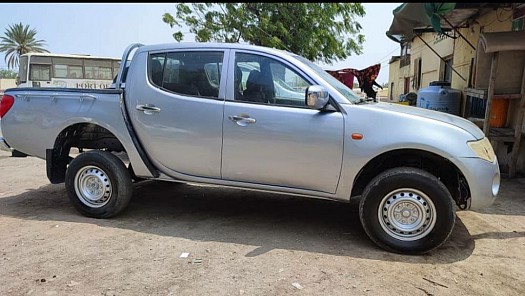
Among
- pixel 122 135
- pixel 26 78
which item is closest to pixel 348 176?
pixel 122 135

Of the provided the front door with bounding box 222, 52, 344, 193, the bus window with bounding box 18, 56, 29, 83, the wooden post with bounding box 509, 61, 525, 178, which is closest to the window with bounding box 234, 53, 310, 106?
the front door with bounding box 222, 52, 344, 193

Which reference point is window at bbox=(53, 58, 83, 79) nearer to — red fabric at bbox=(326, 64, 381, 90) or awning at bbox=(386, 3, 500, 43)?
red fabric at bbox=(326, 64, 381, 90)

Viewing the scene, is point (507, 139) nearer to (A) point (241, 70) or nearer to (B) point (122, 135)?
(A) point (241, 70)

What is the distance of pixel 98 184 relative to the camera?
460 cm

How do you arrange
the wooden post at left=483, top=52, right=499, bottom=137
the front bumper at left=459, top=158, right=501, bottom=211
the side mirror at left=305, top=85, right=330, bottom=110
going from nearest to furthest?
the front bumper at left=459, top=158, right=501, bottom=211
the side mirror at left=305, top=85, right=330, bottom=110
the wooden post at left=483, top=52, right=499, bottom=137

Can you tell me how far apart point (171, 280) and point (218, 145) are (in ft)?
4.87

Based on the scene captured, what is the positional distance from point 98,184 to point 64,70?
18313mm

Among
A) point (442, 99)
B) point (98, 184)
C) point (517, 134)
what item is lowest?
point (98, 184)

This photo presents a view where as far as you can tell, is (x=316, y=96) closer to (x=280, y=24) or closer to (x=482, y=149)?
(x=482, y=149)

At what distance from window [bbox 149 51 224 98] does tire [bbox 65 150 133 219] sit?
3.44 ft

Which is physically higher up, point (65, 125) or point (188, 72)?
point (188, 72)

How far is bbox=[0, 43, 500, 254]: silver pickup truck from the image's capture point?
3.70 meters

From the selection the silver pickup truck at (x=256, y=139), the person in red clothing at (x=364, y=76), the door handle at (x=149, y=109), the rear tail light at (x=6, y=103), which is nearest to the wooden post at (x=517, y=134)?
the silver pickup truck at (x=256, y=139)

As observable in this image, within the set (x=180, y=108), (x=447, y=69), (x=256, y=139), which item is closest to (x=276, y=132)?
(x=256, y=139)
